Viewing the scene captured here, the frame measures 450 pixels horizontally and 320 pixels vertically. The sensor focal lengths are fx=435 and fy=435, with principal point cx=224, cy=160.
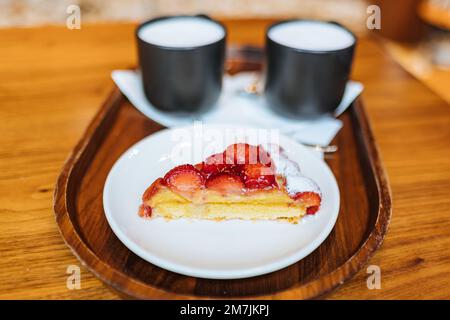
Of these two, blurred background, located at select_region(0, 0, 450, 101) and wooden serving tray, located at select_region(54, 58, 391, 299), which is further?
blurred background, located at select_region(0, 0, 450, 101)

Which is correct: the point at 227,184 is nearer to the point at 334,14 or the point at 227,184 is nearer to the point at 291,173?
the point at 291,173

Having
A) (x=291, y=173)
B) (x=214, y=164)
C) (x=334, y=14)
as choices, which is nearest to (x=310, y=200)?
(x=291, y=173)

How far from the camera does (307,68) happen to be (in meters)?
0.91

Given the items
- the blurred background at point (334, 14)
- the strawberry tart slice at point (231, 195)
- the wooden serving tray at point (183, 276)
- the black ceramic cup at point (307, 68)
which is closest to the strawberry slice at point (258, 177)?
the strawberry tart slice at point (231, 195)

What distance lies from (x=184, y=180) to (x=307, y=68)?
14.6 inches

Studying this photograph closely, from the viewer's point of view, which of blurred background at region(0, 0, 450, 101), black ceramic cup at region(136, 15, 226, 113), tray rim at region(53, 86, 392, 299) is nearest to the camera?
tray rim at region(53, 86, 392, 299)

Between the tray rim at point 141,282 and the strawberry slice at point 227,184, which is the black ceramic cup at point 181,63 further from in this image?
the strawberry slice at point 227,184

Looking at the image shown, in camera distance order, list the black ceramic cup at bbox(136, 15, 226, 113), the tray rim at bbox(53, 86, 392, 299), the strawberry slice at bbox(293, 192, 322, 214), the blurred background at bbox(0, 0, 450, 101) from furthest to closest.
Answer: the blurred background at bbox(0, 0, 450, 101) < the black ceramic cup at bbox(136, 15, 226, 113) < the strawberry slice at bbox(293, 192, 322, 214) < the tray rim at bbox(53, 86, 392, 299)

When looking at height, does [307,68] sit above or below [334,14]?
above

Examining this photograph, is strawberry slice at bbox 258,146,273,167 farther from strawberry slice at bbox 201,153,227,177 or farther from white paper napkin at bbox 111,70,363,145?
white paper napkin at bbox 111,70,363,145

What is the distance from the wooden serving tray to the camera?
58 centimetres

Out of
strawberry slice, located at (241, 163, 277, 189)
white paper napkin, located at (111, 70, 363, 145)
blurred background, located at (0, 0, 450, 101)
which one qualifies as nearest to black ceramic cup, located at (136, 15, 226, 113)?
white paper napkin, located at (111, 70, 363, 145)
